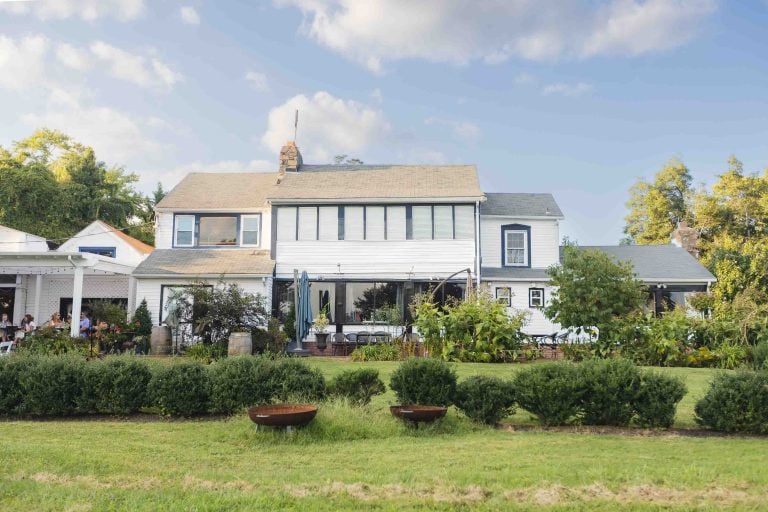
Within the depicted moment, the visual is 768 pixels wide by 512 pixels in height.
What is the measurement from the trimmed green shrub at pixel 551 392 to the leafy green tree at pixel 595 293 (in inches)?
319

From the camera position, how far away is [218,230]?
82.9ft

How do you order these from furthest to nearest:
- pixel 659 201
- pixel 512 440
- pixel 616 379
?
pixel 659 201, pixel 616 379, pixel 512 440

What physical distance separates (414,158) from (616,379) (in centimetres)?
2138

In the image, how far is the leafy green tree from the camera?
675 inches

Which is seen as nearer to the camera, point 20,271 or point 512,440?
point 512,440

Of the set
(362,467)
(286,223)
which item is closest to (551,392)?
(362,467)

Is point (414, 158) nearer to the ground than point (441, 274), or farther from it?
farther from it

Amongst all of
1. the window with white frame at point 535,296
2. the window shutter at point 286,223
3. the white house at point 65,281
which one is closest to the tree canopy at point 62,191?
the white house at point 65,281

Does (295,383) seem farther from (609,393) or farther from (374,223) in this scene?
(374,223)

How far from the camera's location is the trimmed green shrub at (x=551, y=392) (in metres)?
9.24

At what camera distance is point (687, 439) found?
855 cm

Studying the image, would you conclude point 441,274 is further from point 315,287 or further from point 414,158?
point 414,158

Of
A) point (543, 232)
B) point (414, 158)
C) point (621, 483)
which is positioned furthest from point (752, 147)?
point (621, 483)

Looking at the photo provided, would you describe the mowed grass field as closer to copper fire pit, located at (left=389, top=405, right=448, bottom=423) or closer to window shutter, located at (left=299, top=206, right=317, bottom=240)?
copper fire pit, located at (left=389, top=405, right=448, bottom=423)
